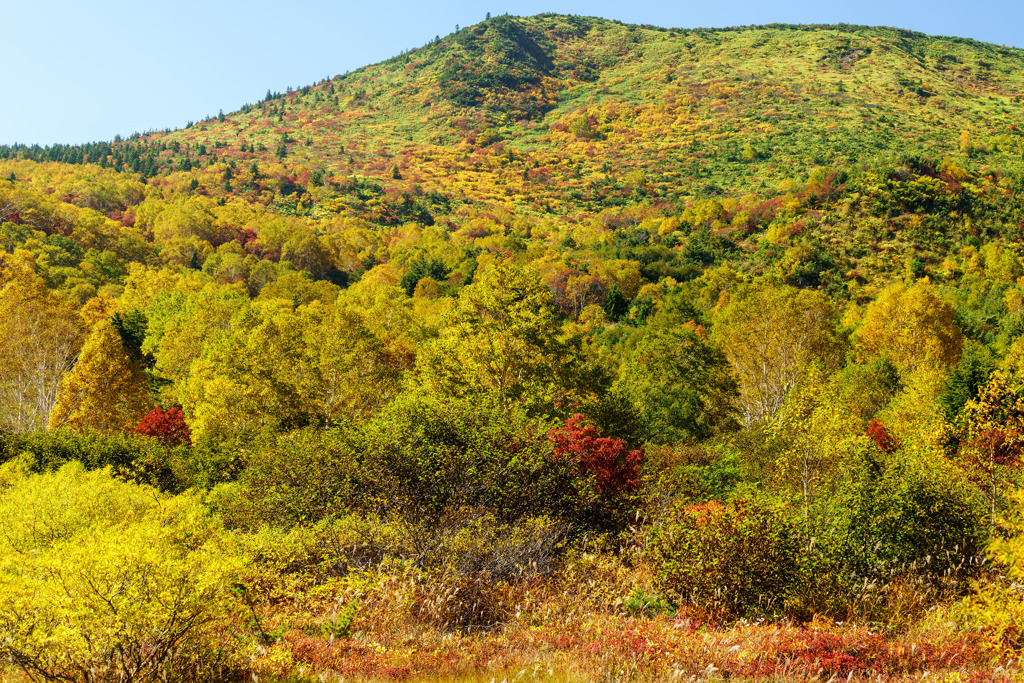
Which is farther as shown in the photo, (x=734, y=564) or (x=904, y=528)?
(x=904, y=528)

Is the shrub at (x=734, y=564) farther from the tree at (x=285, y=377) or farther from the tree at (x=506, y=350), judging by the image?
the tree at (x=285, y=377)

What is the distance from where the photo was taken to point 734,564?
1265cm

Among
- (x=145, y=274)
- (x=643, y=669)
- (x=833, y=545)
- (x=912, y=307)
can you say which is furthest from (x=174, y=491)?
(x=145, y=274)

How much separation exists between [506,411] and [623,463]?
4849 millimetres

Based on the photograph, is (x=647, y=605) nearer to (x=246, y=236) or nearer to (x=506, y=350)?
(x=506, y=350)

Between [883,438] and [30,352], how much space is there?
47032 mm

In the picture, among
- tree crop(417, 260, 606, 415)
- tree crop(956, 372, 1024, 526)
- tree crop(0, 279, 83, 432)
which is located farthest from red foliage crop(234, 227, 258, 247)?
tree crop(956, 372, 1024, 526)

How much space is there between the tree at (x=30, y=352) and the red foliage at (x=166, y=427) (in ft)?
23.3

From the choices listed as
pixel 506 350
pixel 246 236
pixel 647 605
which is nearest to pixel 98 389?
pixel 506 350

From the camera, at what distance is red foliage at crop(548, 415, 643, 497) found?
742 inches

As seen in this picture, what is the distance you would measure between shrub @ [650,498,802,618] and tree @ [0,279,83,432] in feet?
124

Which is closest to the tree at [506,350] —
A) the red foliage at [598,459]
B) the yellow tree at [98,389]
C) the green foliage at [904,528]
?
the red foliage at [598,459]

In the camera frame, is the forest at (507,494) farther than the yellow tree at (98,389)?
No

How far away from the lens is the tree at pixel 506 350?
2675cm
